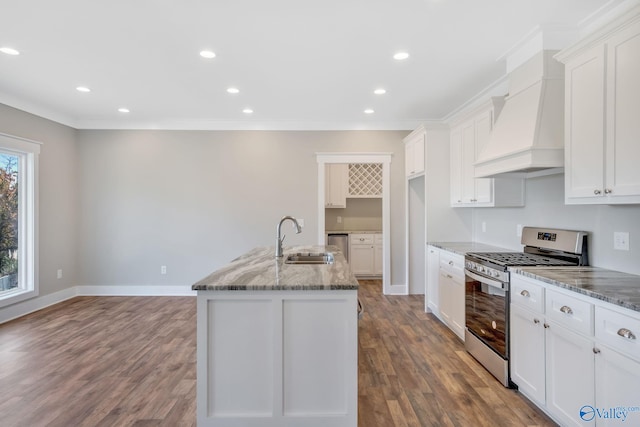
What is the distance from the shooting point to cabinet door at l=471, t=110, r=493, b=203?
3162mm

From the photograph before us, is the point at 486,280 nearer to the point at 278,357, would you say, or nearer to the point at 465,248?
the point at 465,248

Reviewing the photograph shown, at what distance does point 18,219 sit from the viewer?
4.14 m

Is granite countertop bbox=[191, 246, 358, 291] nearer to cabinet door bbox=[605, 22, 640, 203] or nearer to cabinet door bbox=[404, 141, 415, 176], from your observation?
cabinet door bbox=[605, 22, 640, 203]

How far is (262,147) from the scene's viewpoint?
5.01 m

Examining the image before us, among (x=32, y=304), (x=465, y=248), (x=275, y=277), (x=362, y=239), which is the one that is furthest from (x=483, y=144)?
(x=32, y=304)

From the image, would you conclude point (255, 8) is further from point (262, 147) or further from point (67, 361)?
point (67, 361)

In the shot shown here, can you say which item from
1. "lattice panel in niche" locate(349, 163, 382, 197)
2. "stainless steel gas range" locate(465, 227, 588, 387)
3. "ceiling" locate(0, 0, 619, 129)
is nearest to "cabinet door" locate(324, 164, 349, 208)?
"lattice panel in niche" locate(349, 163, 382, 197)

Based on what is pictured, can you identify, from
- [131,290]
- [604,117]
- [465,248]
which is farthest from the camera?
[131,290]

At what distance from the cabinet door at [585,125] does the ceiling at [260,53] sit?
1.67 feet

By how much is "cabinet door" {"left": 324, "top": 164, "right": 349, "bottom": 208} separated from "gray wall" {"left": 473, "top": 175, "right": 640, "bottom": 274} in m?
3.06

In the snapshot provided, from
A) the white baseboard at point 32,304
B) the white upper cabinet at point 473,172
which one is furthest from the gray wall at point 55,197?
the white upper cabinet at point 473,172

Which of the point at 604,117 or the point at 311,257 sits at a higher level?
the point at 604,117

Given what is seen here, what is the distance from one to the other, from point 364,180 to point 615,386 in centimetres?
534

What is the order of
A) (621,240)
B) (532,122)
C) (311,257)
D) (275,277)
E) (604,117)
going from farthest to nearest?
(311,257)
(532,122)
(621,240)
(275,277)
(604,117)
